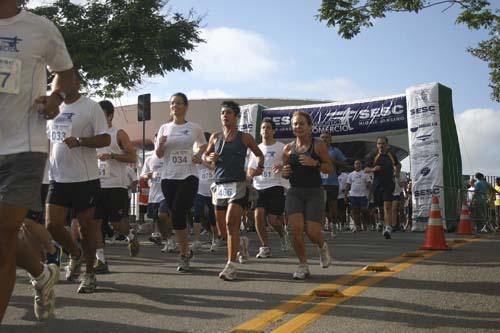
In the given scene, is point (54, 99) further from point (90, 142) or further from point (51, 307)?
point (90, 142)

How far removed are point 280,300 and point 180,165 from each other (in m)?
2.80

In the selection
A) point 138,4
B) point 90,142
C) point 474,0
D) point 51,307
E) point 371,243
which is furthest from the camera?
point 138,4

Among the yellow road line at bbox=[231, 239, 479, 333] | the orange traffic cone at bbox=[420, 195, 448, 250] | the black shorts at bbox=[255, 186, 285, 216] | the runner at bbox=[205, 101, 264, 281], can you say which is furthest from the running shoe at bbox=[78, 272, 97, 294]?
the orange traffic cone at bbox=[420, 195, 448, 250]

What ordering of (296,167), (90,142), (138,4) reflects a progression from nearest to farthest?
(90,142) → (296,167) → (138,4)

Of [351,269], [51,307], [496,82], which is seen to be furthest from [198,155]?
[496,82]

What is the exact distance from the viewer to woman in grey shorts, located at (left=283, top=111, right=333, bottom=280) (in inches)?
284

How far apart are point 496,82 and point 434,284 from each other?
15.0 m

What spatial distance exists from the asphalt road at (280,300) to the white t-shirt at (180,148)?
3.82 feet

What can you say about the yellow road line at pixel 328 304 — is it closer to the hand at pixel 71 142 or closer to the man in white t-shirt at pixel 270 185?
the hand at pixel 71 142

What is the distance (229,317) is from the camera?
490 cm

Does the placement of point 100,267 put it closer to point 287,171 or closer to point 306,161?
point 287,171

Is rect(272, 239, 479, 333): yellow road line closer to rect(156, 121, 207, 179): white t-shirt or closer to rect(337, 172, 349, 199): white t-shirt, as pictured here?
rect(156, 121, 207, 179): white t-shirt

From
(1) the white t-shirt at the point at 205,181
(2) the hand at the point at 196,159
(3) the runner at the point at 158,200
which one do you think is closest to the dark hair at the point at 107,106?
(2) the hand at the point at 196,159

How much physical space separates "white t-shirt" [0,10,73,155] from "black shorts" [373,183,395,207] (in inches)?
417
